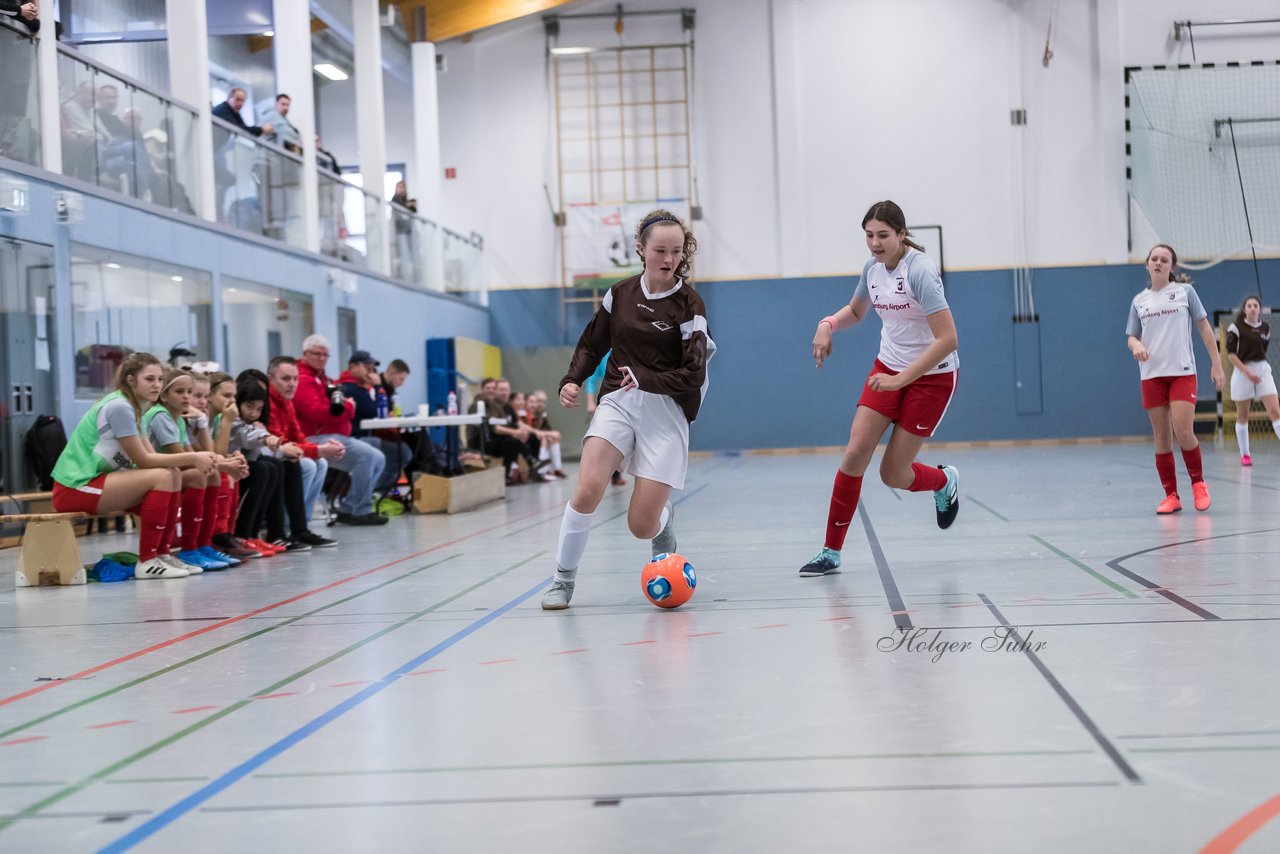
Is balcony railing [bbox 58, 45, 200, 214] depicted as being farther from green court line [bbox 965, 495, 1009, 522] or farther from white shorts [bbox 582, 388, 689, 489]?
green court line [bbox 965, 495, 1009, 522]

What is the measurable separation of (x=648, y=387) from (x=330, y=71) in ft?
63.4

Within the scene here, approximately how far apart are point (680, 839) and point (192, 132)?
443 inches

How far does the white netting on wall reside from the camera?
2059 centimetres

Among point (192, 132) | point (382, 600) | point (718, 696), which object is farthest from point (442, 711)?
point (192, 132)

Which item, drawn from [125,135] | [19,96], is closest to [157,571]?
[19,96]

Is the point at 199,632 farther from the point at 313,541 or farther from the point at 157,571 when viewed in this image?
the point at 313,541

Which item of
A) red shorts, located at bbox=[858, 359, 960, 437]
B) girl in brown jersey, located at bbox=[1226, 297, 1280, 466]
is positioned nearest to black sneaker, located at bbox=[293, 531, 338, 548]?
red shorts, located at bbox=[858, 359, 960, 437]

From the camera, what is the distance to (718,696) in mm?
3207

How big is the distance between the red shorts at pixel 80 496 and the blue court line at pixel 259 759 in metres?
3.10

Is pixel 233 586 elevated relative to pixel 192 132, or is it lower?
lower

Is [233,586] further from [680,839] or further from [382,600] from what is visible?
[680,839]

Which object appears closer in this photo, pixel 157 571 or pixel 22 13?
pixel 157 571

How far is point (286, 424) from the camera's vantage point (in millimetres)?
8773

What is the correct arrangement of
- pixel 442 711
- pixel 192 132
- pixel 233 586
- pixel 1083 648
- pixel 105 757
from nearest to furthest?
pixel 105 757 → pixel 442 711 → pixel 1083 648 → pixel 233 586 → pixel 192 132
